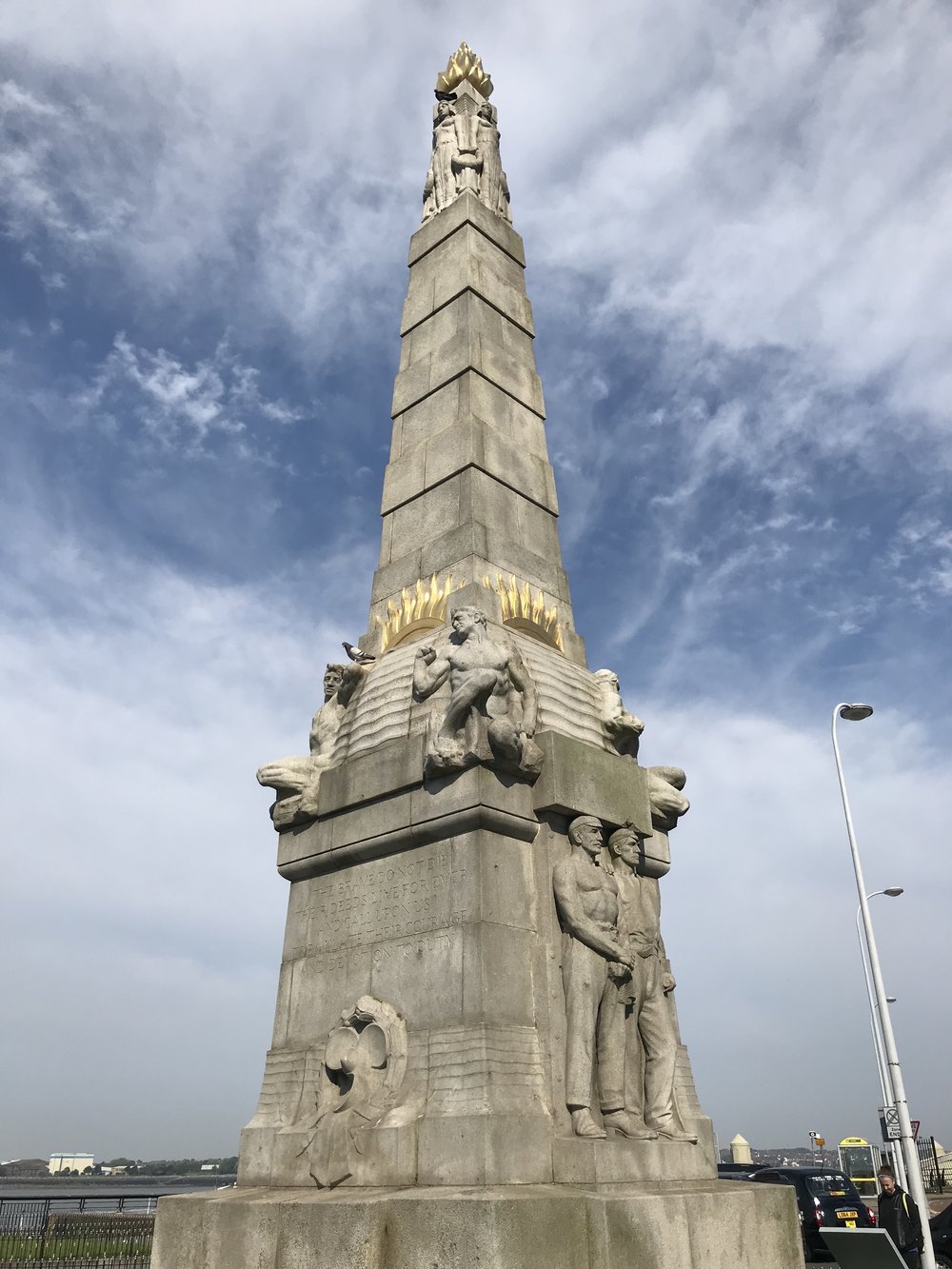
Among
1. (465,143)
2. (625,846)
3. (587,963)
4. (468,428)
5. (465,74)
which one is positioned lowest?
(587,963)

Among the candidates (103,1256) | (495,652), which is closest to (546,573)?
(495,652)

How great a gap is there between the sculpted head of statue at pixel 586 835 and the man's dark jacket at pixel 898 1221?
8119 millimetres

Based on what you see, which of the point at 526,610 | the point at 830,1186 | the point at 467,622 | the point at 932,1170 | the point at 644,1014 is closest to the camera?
the point at 644,1014

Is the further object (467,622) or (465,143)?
(465,143)

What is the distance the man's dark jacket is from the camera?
1262 cm

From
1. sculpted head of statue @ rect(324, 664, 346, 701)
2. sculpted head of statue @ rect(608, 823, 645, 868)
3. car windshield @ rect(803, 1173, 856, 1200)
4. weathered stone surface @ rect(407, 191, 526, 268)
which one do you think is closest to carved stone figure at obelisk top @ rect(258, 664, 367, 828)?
sculpted head of statue @ rect(324, 664, 346, 701)

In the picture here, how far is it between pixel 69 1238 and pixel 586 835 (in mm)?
13992

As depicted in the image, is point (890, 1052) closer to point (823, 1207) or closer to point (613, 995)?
point (823, 1207)

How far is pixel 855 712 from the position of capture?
20266mm

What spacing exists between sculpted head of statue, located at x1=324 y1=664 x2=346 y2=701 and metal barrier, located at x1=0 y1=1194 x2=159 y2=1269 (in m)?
7.61

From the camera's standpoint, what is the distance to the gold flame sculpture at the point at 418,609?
10398 millimetres

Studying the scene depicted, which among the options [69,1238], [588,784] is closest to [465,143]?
[588,784]

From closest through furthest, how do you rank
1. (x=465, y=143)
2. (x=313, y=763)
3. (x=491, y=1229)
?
(x=491, y=1229) → (x=313, y=763) → (x=465, y=143)

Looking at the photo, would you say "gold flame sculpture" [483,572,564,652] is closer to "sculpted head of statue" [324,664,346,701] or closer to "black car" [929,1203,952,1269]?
"sculpted head of statue" [324,664,346,701]
